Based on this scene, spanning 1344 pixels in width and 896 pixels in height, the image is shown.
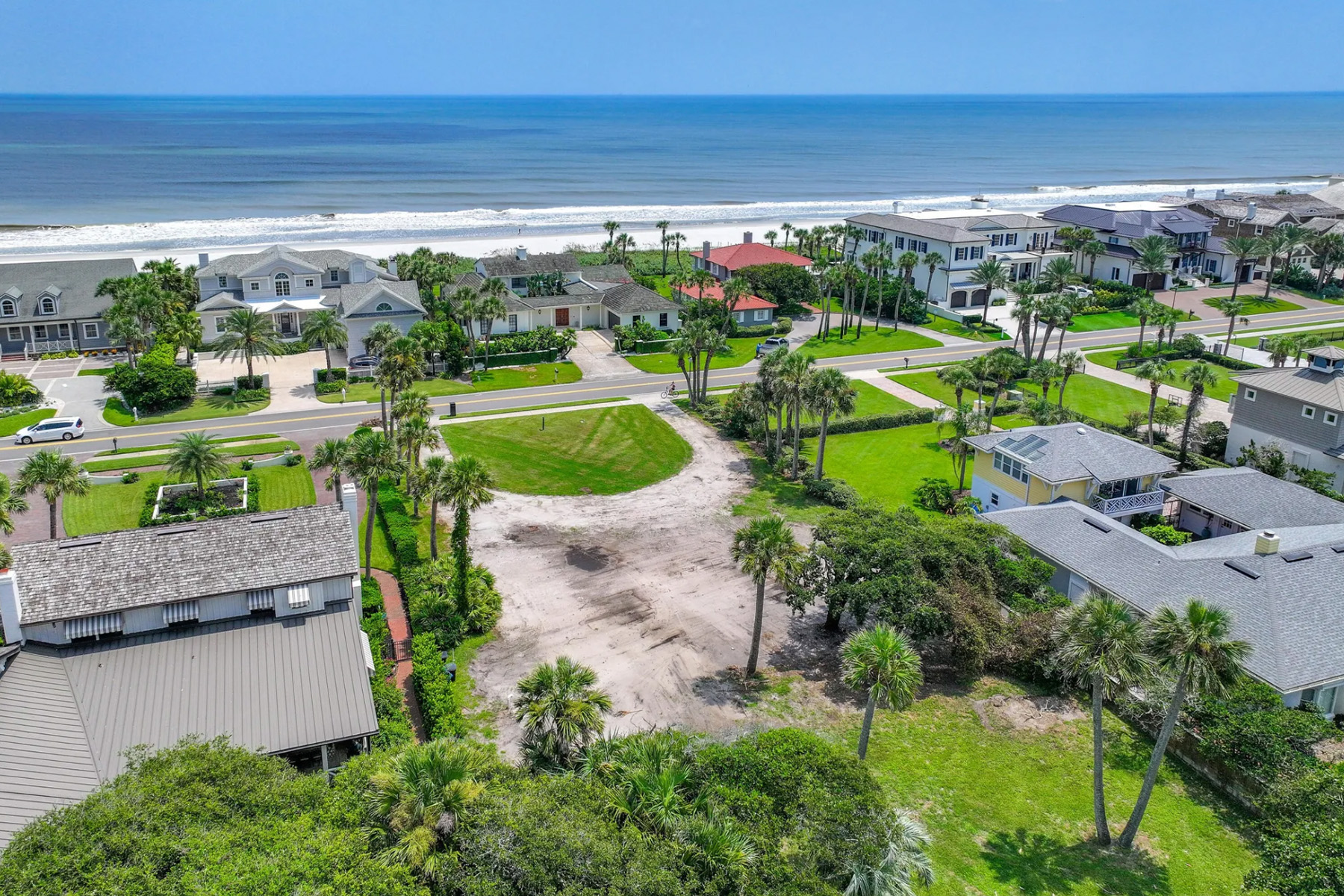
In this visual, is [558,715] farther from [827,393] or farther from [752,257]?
[752,257]

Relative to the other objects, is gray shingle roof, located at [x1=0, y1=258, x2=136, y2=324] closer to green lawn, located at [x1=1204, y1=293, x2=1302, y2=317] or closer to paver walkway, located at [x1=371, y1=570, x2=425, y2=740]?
paver walkway, located at [x1=371, y1=570, x2=425, y2=740]

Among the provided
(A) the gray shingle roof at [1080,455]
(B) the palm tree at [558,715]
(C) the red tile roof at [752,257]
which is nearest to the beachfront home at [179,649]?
(B) the palm tree at [558,715]

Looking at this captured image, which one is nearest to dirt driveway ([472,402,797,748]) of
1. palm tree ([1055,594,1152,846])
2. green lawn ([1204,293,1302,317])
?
palm tree ([1055,594,1152,846])

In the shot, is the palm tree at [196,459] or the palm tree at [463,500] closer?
the palm tree at [463,500]

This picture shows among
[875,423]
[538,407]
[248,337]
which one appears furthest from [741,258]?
[248,337]

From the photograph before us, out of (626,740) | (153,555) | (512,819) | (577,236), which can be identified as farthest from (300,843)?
(577,236)

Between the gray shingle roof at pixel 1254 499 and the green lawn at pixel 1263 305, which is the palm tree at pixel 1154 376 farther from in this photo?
the green lawn at pixel 1263 305
